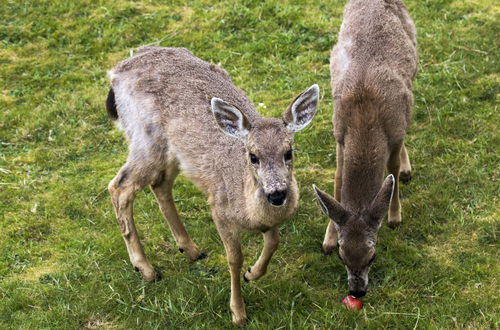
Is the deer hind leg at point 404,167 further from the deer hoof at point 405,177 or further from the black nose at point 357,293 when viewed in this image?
the black nose at point 357,293

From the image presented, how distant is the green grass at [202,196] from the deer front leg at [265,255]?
0.19 metres

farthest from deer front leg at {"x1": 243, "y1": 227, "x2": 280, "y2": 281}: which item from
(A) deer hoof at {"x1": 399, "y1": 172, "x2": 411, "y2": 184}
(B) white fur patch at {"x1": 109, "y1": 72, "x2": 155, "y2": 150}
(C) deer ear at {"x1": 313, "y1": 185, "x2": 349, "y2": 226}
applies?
(A) deer hoof at {"x1": 399, "y1": 172, "x2": 411, "y2": 184}

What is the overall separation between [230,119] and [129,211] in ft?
5.37

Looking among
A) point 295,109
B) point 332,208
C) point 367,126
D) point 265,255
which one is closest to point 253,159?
point 295,109

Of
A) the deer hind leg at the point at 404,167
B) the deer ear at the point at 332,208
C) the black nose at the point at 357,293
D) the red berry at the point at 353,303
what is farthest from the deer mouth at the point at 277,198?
the deer hind leg at the point at 404,167

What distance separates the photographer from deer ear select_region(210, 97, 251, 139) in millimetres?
5430

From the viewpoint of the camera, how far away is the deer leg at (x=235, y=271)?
582cm

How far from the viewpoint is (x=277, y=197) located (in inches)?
199

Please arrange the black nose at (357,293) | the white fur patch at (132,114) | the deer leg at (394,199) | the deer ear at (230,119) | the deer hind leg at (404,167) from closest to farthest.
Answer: the deer ear at (230,119) < the black nose at (357,293) < the white fur patch at (132,114) < the deer leg at (394,199) < the deer hind leg at (404,167)

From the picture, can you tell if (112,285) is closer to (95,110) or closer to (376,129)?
(376,129)

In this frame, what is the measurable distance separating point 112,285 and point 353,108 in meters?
2.74

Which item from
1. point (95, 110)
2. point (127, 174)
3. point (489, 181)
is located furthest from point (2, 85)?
point (489, 181)

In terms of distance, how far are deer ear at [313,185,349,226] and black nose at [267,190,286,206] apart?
606 mm

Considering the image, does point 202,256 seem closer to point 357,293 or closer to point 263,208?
point 263,208
